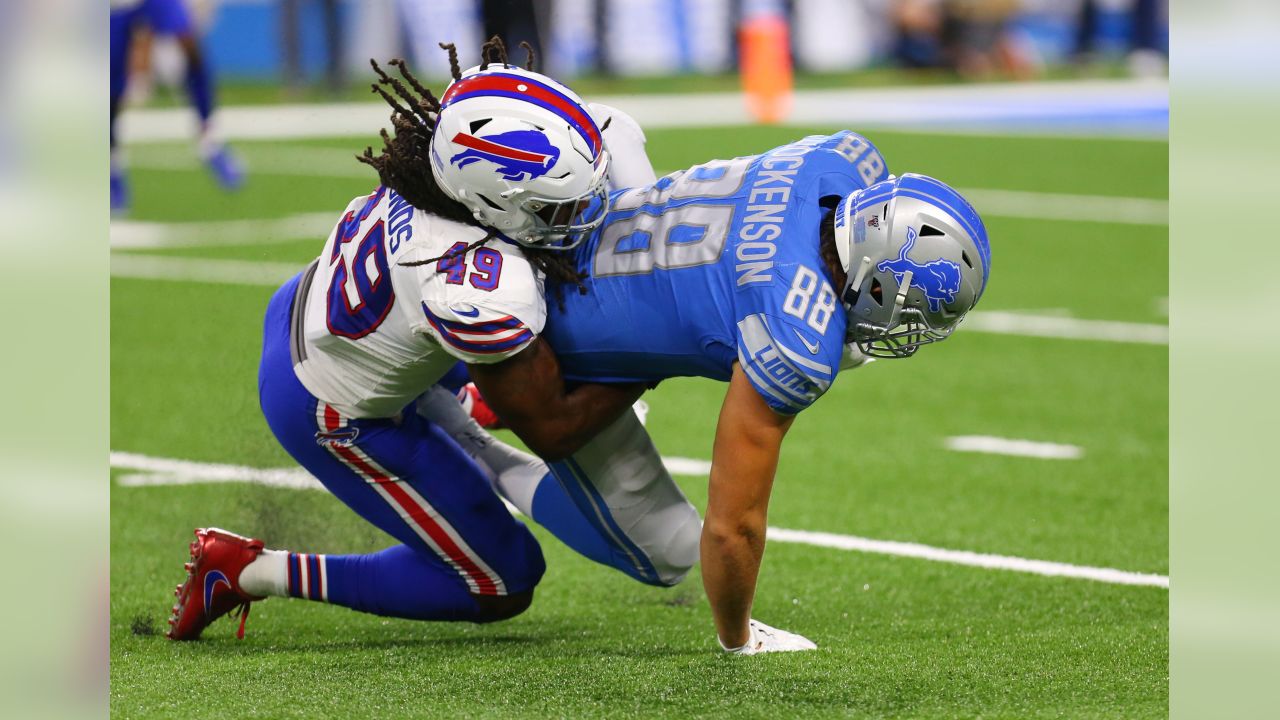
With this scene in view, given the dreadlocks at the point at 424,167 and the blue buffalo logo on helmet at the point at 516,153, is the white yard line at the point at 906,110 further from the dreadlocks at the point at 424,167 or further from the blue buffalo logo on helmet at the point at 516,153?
the blue buffalo logo on helmet at the point at 516,153

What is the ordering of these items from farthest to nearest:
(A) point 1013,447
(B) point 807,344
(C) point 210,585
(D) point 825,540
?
(A) point 1013,447 → (D) point 825,540 → (C) point 210,585 → (B) point 807,344

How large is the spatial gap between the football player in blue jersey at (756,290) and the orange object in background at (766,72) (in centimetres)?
1201

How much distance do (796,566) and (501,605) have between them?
107 centimetres

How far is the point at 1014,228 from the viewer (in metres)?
10.7

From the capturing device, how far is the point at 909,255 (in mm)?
3000

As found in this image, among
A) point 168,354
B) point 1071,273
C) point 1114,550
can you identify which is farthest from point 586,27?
point 1114,550

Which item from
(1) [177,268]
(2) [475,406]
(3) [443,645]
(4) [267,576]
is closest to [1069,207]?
(1) [177,268]

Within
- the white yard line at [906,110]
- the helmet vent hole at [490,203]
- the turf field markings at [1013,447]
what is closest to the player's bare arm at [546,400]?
the helmet vent hole at [490,203]

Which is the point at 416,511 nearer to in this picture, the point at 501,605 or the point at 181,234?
the point at 501,605

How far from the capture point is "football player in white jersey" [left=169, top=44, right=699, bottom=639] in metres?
3.11

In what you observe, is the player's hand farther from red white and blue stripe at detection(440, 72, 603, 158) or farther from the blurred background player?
the blurred background player
